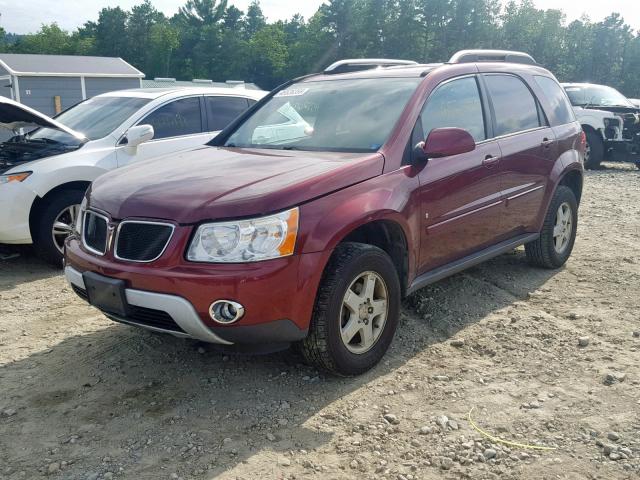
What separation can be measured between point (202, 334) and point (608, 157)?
12.5 metres

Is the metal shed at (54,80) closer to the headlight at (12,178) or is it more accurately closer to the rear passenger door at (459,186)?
the headlight at (12,178)

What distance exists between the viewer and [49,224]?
231 inches

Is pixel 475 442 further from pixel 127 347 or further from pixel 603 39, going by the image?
pixel 603 39

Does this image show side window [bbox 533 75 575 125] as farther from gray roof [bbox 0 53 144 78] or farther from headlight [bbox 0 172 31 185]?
gray roof [bbox 0 53 144 78]

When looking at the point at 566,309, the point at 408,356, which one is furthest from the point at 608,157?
the point at 408,356

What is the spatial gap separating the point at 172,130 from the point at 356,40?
6487 centimetres

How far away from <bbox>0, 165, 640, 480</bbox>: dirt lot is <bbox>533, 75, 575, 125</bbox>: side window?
1.68m

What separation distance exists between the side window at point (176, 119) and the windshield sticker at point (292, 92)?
2124mm

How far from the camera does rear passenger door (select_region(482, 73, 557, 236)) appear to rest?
487cm

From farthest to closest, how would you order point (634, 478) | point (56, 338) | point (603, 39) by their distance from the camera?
1. point (603, 39)
2. point (56, 338)
3. point (634, 478)

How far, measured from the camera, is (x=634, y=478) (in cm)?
276

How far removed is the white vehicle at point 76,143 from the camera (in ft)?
18.9

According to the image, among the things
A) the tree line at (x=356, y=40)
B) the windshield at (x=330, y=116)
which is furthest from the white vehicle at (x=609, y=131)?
the tree line at (x=356, y=40)

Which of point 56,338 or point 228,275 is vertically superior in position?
point 228,275
